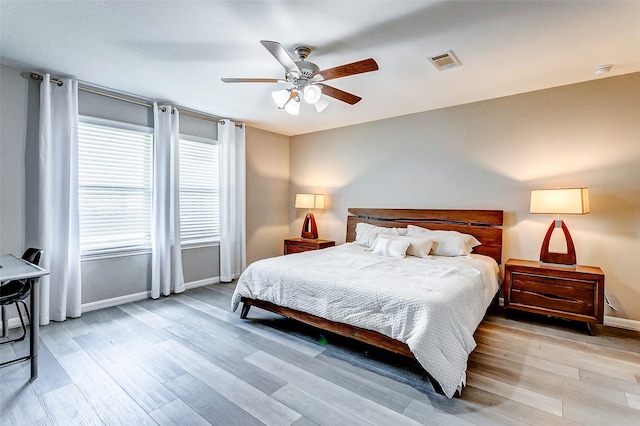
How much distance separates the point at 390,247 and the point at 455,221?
1.08 m

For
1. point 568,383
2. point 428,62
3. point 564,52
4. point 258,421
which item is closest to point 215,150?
point 428,62

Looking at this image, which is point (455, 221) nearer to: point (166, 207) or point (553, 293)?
point (553, 293)

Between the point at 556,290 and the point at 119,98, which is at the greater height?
the point at 119,98

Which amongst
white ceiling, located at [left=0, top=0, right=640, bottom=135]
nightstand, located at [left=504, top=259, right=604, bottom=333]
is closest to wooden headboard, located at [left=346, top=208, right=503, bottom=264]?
nightstand, located at [left=504, top=259, right=604, bottom=333]

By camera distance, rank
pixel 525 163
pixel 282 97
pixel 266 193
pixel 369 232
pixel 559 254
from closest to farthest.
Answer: pixel 282 97 < pixel 559 254 < pixel 525 163 < pixel 369 232 < pixel 266 193

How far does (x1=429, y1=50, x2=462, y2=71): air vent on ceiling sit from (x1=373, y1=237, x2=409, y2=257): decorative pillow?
1926 millimetres

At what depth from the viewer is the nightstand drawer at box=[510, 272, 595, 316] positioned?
2971 mm

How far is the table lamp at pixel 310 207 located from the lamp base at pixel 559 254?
311 centimetres

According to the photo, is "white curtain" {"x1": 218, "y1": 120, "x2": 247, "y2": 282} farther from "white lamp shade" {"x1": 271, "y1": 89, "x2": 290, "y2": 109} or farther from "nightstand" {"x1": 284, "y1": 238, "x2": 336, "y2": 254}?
"white lamp shade" {"x1": 271, "y1": 89, "x2": 290, "y2": 109}

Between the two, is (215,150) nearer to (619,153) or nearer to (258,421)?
(258,421)

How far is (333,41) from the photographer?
2.48 metres

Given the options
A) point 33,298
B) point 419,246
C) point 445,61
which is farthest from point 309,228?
point 33,298

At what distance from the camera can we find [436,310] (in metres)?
2.08

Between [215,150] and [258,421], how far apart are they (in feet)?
13.0
